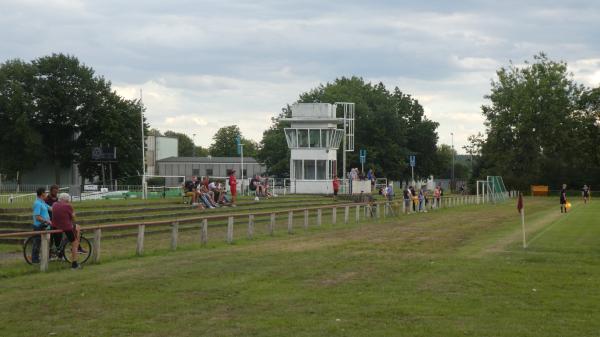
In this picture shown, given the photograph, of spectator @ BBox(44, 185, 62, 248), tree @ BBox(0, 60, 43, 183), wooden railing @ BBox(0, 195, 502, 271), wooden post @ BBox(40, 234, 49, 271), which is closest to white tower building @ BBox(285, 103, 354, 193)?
wooden railing @ BBox(0, 195, 502, 271)

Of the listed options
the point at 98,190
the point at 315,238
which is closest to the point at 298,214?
the point at 315,238

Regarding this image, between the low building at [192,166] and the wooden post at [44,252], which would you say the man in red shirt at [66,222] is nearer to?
the wooden post at [44,252]

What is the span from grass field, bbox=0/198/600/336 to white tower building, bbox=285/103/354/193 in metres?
33.8

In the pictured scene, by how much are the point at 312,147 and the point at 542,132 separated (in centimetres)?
4612

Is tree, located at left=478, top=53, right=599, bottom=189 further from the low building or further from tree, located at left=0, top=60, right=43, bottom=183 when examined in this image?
tree, located at left=0, top=60, right=43, bottom=183

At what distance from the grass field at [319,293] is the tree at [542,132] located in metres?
73.5

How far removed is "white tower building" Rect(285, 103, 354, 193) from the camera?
55.2 metres

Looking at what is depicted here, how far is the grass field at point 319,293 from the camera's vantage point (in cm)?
980

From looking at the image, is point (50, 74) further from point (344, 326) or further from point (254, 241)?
point (344, 326)

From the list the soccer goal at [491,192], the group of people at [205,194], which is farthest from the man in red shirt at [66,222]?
the soccer goal at [491,192]

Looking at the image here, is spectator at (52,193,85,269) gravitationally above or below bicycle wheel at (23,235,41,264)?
above

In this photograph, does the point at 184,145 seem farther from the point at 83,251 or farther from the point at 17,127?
the point at 83,251

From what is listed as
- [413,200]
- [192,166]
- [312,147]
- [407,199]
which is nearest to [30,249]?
[407,199]

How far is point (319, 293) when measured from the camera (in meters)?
12.5
